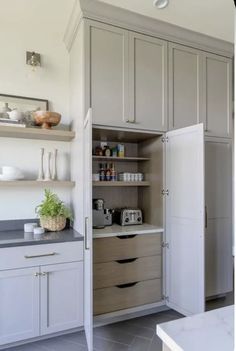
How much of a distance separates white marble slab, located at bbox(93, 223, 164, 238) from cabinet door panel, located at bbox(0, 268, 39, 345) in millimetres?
617

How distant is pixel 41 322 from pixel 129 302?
80 cm

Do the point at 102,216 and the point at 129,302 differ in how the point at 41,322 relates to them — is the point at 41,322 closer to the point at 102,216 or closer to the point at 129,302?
the point at 129,302

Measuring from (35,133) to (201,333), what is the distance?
6.81ft

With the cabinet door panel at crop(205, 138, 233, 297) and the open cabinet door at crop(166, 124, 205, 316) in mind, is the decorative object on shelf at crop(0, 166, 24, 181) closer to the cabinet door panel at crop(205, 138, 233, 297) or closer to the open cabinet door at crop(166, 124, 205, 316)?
the open cabinet door at crop(166, 124, 205, 316)

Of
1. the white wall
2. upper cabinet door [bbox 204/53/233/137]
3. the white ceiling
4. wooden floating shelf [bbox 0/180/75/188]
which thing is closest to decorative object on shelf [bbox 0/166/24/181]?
wooden floating shelf [bbox 0/180/75/188]

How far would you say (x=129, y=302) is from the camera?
7.85 ft

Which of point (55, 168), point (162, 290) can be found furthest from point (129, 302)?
point (55, 168)

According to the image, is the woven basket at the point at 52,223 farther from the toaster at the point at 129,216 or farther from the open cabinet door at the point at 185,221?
the open cabinet door at the point at 185,221

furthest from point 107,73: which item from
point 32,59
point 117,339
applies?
point 117,339

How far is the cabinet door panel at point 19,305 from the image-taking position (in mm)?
1935

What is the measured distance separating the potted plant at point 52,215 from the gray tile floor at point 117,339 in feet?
3.02

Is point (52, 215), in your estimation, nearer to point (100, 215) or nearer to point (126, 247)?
point (100, 215)

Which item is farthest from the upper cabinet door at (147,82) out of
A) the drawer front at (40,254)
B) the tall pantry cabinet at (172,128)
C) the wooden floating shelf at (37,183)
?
the drawer front at (40,254)

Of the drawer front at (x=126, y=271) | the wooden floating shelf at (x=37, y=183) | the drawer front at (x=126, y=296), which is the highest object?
the wooden floating shelf at (x=37, y=183)
